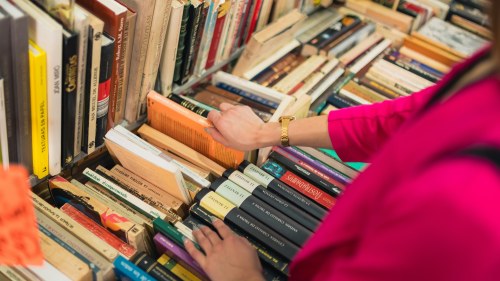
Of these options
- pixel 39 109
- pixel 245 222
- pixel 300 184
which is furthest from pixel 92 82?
pixel 300 184

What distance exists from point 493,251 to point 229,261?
1.97 feet

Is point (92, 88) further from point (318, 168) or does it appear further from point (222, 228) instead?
point (318, 168)

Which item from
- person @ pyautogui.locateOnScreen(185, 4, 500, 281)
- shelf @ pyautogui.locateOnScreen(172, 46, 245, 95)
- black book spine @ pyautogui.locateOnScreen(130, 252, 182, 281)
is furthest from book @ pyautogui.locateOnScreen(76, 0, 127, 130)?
person @ pyautogui.locateOnScreen(185, 4, 500, 281)

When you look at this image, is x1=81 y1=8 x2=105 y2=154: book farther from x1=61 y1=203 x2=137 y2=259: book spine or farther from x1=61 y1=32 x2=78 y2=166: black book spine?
x1=61 y1=203 x2=137 y2=259: book spine

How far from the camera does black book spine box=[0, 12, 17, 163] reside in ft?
2.87

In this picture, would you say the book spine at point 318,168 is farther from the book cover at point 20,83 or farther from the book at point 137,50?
the book cover at point 20,83

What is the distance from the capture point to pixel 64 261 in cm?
98

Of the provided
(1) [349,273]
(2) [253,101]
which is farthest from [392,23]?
(1) [349,273]

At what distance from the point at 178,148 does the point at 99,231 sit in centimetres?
31

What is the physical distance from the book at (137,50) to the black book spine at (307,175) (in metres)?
0.38

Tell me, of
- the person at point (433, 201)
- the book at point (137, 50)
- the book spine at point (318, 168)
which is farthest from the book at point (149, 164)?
the person at point (433, 201)

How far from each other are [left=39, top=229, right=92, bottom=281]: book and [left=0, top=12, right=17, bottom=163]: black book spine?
20 centimetres

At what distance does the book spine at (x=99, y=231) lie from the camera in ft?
3.48

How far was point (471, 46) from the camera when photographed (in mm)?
2012
